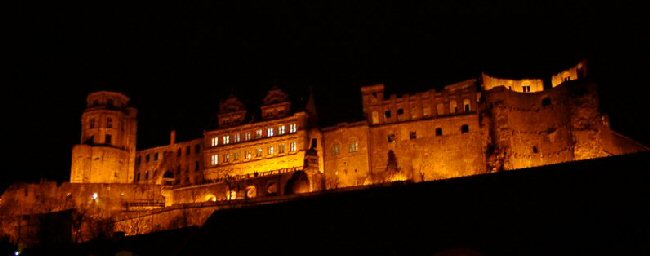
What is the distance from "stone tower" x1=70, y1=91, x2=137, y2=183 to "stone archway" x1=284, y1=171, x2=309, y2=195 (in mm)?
33284

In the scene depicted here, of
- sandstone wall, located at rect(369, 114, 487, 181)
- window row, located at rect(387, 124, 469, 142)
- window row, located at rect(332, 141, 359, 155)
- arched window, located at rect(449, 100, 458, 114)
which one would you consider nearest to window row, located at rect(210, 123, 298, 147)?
window row, located at rect(332, 141, 359, 155)

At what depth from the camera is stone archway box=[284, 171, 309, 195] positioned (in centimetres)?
7850

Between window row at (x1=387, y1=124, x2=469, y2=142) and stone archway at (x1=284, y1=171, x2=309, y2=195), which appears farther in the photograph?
window row at (x1=387, y1=124, x2=469, y2=142)

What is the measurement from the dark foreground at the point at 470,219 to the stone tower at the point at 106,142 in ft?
242

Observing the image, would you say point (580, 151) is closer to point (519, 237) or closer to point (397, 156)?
point (397, 156)

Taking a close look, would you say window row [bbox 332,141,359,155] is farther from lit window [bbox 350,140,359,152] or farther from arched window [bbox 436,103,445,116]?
arched window [bbox 436,103,445,116]

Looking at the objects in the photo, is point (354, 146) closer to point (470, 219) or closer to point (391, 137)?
point (391, 137)

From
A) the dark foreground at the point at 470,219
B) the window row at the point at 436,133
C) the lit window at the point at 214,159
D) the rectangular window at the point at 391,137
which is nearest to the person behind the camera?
the dark foreground at the point at 470,219

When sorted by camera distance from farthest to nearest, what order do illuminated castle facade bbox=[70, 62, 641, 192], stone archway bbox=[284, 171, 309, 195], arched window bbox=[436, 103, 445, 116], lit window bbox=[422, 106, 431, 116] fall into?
1. lit window bbox=[422, 106, 431, 116]
2. arched window bbox=[436, 103, 445, 116]
3. stone archway bbox=[284, 171, 309, 195]
4. illuminated castle facade bbox=[70, 62, 641, 192]

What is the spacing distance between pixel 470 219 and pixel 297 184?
5702 cm

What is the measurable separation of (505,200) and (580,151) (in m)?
57.3

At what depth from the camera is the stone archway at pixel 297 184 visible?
78500 mm

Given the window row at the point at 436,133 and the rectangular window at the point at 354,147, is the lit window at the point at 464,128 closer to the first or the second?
the window row at the point at 436,133

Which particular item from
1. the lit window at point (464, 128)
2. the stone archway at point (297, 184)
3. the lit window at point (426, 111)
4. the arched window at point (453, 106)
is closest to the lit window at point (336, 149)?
the stone archway at point (297, 184)
